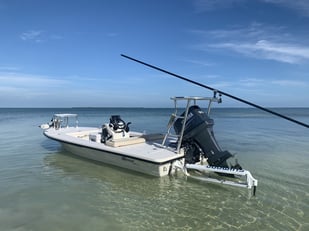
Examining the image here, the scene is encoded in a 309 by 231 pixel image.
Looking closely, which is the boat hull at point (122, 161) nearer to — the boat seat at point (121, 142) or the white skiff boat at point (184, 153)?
the white skiff boat at point (184, 153)

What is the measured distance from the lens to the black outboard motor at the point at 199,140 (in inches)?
291

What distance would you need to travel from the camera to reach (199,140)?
7840 millimetres

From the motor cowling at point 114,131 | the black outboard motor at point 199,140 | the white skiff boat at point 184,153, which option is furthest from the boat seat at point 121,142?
the black outboard motor at point 199,140

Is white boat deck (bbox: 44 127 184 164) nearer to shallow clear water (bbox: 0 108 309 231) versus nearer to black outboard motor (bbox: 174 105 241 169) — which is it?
black outboard motor (bbox: 174 105 241 169)

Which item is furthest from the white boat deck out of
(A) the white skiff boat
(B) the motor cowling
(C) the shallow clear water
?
(C) the shallow clear water

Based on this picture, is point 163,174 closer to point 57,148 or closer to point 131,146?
point 131,146

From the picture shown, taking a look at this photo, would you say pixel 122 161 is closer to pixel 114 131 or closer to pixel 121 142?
pixel 121 142

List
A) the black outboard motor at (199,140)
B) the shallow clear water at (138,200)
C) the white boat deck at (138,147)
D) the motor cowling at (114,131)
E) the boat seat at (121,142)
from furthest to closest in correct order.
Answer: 1. the motor cowling at (114,131)
2. the boat seat at (121,142)
3. the white boat deck at (138,147)
4. the black outboard motor at (199,140)
5. the shallow clear water at (138,200)

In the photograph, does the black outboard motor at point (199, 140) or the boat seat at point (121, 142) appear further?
the boat seat at point (121, 142)

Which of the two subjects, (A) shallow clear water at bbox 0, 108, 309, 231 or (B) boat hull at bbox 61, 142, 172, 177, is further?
(B) boat hull at bbox 61, 142, 172, 177

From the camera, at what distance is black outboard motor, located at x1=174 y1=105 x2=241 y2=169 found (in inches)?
291

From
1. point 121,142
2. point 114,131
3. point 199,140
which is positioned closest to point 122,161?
point 121,142

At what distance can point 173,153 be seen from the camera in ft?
26.5

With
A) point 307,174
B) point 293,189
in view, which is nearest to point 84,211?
point 293,189
